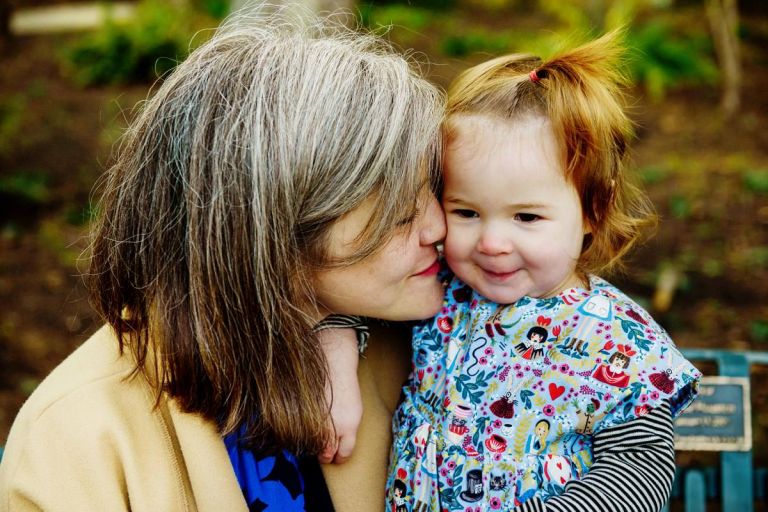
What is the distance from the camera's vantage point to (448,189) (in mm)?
2031

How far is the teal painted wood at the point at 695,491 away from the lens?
2.65m

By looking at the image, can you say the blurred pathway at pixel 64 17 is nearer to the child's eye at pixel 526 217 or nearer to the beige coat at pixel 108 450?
the beige coat at pixel 108 450

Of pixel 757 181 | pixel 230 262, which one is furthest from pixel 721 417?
pixel 757 181

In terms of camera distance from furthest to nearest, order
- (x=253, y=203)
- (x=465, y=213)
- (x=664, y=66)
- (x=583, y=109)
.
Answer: (x=664, y=66) → (x=465, y=213) → (x=583, y=109) → (x=253, y=203)

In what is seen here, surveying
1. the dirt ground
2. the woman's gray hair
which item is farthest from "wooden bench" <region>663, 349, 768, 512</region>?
the dirt ground

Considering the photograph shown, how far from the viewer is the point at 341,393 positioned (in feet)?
6.87

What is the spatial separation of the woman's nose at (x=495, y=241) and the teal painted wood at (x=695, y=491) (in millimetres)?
1226

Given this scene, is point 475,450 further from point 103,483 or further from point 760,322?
point 760,322

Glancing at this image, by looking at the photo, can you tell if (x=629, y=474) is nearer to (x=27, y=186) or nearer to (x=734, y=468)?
(x=734, y=468)

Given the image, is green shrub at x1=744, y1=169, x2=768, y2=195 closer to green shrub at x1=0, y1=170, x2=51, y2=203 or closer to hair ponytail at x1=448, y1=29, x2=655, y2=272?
hair ponytail at x1=448, y1=29, x2=655, y2=272

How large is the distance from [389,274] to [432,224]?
172 mm

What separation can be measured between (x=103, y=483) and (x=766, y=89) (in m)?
8.73

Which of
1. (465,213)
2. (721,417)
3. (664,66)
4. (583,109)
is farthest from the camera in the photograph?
(664,66)

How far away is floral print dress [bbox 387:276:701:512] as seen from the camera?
1.86 metres
